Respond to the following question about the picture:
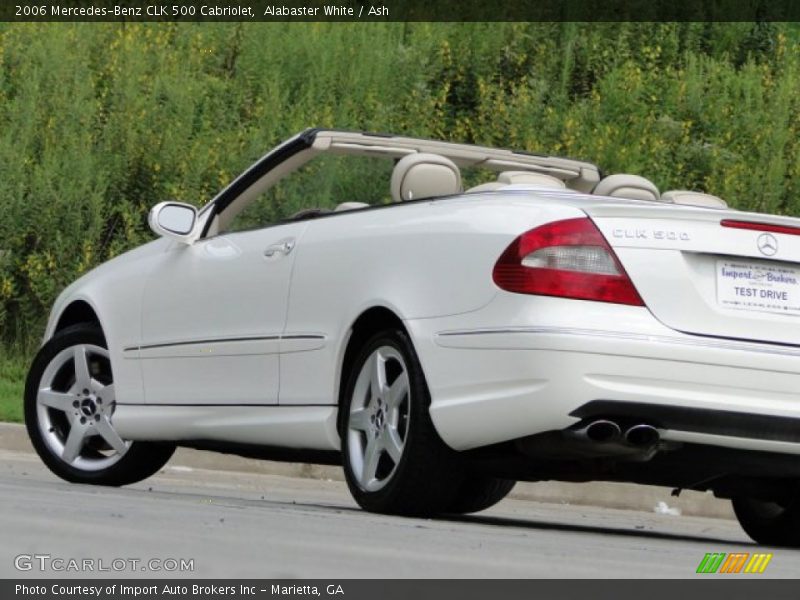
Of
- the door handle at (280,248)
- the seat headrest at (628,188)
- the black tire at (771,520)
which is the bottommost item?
the black tire at (771,520)

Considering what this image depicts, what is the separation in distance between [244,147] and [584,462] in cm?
1096

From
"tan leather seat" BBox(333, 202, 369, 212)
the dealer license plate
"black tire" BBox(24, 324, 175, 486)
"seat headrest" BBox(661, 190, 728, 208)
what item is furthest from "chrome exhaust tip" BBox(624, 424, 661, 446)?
"black tire" BBox(24, 324, 175, 486)

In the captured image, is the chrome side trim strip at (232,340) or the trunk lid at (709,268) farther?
the chrome side trim strip at (232,340)

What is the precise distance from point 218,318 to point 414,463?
5.09 feet

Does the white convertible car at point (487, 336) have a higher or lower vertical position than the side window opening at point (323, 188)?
lower

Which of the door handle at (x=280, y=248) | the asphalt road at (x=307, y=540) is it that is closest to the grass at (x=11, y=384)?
the asphalt road at (x=307, y=540)

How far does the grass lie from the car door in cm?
368

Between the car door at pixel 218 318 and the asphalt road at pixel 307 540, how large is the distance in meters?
0.47

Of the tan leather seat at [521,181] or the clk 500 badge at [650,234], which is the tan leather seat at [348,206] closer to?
the tan leather seat at [521,181]

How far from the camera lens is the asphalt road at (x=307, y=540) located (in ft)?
15.6

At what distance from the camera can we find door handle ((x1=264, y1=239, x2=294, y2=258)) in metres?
7.39

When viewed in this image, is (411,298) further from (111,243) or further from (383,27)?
(383,27)

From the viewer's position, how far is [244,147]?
16953 millimetres

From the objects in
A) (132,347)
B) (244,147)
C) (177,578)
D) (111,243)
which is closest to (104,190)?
(111,243)
